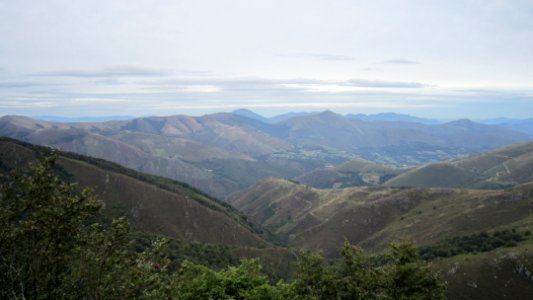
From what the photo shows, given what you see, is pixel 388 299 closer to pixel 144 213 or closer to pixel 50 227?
pixel 50 227

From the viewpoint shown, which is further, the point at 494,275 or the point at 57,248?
A: the point at 494,275

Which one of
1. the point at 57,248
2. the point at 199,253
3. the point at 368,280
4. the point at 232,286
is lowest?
the point at 199,253

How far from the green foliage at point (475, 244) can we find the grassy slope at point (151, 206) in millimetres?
77312

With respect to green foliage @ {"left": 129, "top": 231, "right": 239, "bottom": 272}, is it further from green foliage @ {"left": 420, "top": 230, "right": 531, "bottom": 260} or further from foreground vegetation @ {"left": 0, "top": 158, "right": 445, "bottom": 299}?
foreground vegetation @ {"left": 0, "top": 158, "right": 445, "bottom": 299}

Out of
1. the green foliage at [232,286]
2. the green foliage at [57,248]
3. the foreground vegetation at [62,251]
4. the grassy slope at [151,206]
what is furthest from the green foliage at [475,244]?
the green foliage at [57,248]

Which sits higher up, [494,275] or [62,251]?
[62,251]

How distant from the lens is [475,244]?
12462 centimetres

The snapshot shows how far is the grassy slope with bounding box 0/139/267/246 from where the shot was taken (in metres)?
161

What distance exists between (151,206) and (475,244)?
127812mm

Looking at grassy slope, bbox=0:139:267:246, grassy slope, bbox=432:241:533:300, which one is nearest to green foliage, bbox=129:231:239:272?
grassy slope, bbox=0:139:267:246

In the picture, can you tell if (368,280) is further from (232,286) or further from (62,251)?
(62,251)

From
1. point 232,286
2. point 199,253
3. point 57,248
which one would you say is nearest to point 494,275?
point 232,286

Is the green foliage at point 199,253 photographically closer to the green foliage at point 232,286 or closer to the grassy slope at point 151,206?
the grassy slope at point 151,206

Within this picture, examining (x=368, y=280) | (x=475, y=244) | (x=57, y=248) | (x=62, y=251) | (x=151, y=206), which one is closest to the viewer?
(x=57, y=248)
